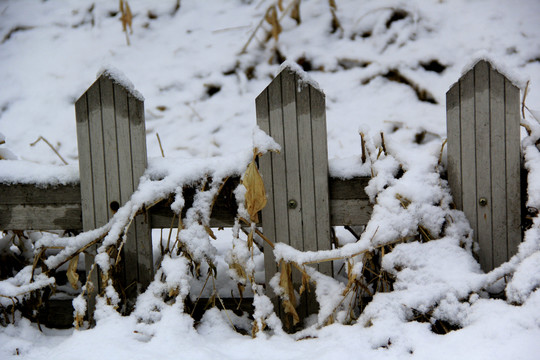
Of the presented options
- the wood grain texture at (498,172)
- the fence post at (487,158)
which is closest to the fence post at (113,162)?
the fence post at (487,158)

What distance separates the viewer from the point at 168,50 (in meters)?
4.40

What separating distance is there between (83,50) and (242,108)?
1924mm

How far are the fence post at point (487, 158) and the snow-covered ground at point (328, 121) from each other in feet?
0.25

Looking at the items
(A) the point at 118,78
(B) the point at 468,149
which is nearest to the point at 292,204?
(B) the point at 468,149

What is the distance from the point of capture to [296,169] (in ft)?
6.11

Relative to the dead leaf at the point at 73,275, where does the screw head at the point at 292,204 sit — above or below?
above

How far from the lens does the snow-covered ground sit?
1559 mm

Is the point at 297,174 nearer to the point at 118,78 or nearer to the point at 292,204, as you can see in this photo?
the point at 292,204

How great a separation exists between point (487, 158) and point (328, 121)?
6.03ft

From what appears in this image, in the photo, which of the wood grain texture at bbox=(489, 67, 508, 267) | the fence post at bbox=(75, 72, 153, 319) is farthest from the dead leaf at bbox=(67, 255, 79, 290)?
the wood grain texture at bbox=(489, 67, 508, 267)

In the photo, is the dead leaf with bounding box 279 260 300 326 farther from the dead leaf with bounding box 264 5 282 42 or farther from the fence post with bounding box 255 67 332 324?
the dead leaf with bounding box 264 5 282 42

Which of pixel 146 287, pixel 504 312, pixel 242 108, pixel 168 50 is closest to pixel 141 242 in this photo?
pixel 146 287

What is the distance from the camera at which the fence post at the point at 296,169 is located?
1822mm

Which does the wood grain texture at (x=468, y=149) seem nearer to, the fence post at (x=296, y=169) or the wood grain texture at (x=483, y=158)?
the wood grain texture at (x=483, y=158)
